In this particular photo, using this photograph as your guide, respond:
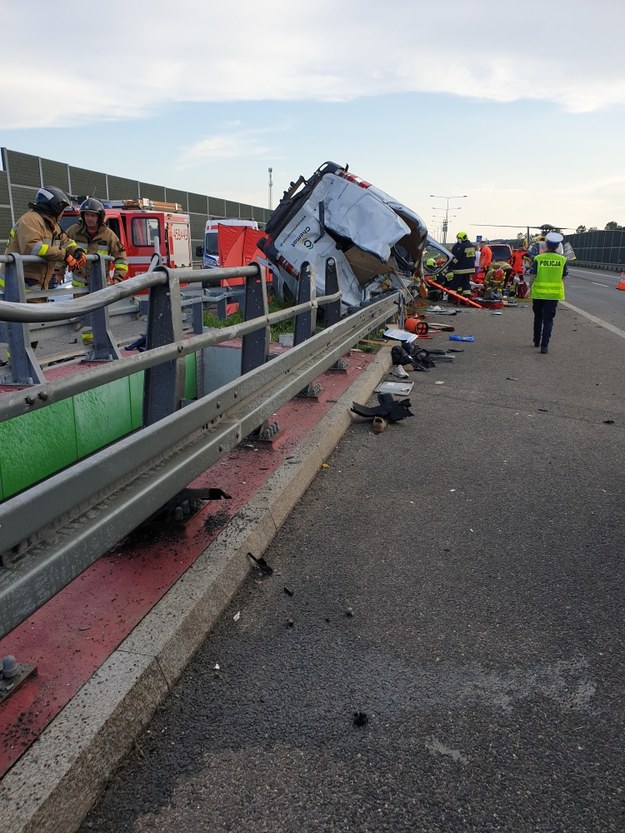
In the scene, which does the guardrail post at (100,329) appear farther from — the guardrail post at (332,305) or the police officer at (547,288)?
the police officer at (547,288)

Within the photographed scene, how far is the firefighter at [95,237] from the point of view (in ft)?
30.5

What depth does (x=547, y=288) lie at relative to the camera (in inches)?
428

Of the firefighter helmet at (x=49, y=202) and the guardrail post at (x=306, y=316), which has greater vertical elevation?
the firefighter helmet at (x=49, y=202)

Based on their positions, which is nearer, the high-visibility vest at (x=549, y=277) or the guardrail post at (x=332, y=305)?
the guardrail post at (x=332, y=305)

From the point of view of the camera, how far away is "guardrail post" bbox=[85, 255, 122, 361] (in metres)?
7.64

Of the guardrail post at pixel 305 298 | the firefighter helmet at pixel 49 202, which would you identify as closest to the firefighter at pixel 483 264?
the firefighter helmet at pixel 49 202

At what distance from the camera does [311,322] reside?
6172 mm

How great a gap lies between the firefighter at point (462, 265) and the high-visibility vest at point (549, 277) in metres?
9.12

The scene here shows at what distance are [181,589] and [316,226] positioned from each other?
9266 mm

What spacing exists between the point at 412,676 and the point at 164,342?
1923 millimetres

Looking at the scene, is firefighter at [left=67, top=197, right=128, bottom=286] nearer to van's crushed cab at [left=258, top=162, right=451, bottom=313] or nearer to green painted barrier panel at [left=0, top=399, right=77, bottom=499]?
van's crushed cab at [left=258, top=162, right=451, bottom=313]

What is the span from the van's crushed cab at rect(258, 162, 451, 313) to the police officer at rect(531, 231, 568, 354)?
2316 millimetres

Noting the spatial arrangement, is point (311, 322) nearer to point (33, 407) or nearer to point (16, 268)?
point (16, 268)

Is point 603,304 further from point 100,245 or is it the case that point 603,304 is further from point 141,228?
point 100,245
